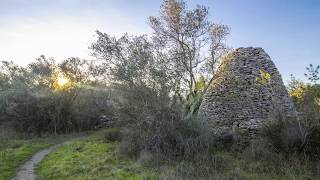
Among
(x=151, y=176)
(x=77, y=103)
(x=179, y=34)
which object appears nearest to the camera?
(x=151, y=176)

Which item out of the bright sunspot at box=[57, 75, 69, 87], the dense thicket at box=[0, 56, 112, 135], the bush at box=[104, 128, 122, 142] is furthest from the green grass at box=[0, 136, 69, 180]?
the bright sunspot at box=[57, 75, 69, 87]

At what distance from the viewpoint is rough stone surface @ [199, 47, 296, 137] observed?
21281 millimetres

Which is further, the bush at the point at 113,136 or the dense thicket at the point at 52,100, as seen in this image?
the dense thicket at the point at 52,100

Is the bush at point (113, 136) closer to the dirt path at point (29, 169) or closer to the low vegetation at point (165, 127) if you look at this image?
the low vegetation at point (165, 127)

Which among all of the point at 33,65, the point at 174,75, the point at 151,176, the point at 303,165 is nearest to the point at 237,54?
the point at 174,75

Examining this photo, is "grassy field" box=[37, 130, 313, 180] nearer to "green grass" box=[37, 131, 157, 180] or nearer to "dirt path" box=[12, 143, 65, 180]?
"green grass" box=[37, 131, 157, 180]

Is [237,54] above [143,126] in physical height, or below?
above

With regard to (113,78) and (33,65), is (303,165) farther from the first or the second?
(33,65)

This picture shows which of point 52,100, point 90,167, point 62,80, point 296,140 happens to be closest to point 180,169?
point 90,167

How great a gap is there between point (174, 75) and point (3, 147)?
11985 mm

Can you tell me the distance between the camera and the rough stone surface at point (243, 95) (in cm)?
2128

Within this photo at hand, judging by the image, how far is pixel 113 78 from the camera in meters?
24.9

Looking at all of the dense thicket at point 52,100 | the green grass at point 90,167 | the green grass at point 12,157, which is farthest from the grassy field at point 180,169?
the dense thicket at point 52,100

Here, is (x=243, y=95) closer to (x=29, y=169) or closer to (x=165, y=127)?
(x=165, y=127)
